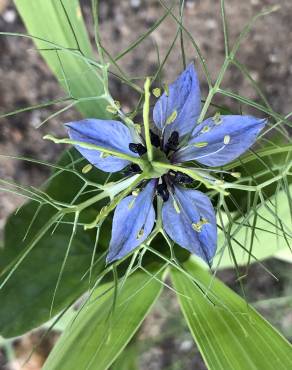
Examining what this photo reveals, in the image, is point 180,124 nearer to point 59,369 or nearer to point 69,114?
point 59,369

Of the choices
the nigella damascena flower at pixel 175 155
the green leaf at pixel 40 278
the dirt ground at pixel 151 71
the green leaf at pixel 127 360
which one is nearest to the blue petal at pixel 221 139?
the nigella damascena flower at pixel 175 155

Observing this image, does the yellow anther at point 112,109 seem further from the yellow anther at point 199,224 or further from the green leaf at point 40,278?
the green leaf at point 40,278

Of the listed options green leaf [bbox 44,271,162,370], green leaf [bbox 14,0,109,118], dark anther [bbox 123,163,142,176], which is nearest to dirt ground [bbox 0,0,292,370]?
green leaf [bbox 14,0,109,118]

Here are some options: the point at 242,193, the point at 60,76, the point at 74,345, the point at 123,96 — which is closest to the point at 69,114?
the point at 123,96

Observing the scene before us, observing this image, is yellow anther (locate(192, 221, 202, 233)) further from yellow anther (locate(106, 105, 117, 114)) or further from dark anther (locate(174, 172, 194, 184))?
yellow anther (locate(106, 105, 117, 114))

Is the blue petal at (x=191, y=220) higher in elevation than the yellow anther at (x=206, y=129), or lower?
lower
